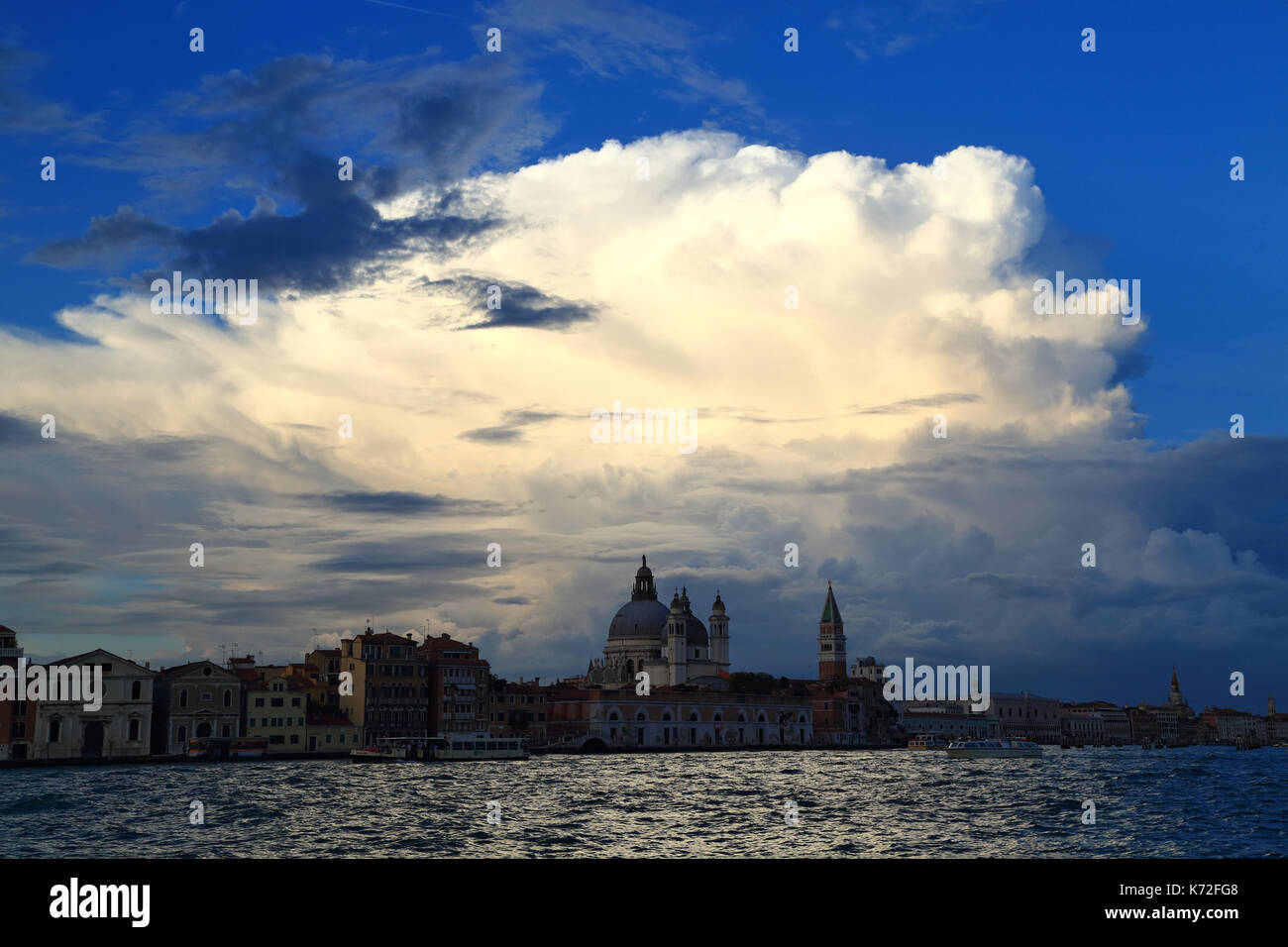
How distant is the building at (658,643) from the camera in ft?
489

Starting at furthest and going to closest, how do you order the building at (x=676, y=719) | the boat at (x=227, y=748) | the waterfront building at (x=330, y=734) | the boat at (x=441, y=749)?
the building at (x=676, y=719) → the waterfront building at (x=330, y=734) → the boat at (x=441, y=749) → the boat at (x=227, y=748)

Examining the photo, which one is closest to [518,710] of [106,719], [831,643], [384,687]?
[384,687]

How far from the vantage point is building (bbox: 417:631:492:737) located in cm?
9850

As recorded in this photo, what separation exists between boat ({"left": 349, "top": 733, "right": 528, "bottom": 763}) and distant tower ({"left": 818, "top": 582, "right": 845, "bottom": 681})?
86704 millimetres

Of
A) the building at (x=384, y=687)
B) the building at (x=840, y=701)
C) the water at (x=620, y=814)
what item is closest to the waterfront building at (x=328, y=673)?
the building at (x=384, y=687)

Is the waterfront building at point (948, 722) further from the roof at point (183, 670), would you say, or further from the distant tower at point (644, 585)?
the roof at point (183, 670)

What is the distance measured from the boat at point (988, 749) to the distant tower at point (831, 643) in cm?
4323

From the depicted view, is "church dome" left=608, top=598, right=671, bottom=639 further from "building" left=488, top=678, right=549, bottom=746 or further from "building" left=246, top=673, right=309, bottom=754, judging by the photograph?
"building" left=246, top=673, right=309, bottom=754

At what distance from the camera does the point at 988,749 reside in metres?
122

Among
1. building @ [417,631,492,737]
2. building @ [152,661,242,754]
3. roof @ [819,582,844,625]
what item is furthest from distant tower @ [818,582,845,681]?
building @ [152,661,242,754]

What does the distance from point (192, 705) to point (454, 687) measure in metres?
21.2

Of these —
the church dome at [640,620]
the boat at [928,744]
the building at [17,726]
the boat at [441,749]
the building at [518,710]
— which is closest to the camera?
the building at [17,726]
